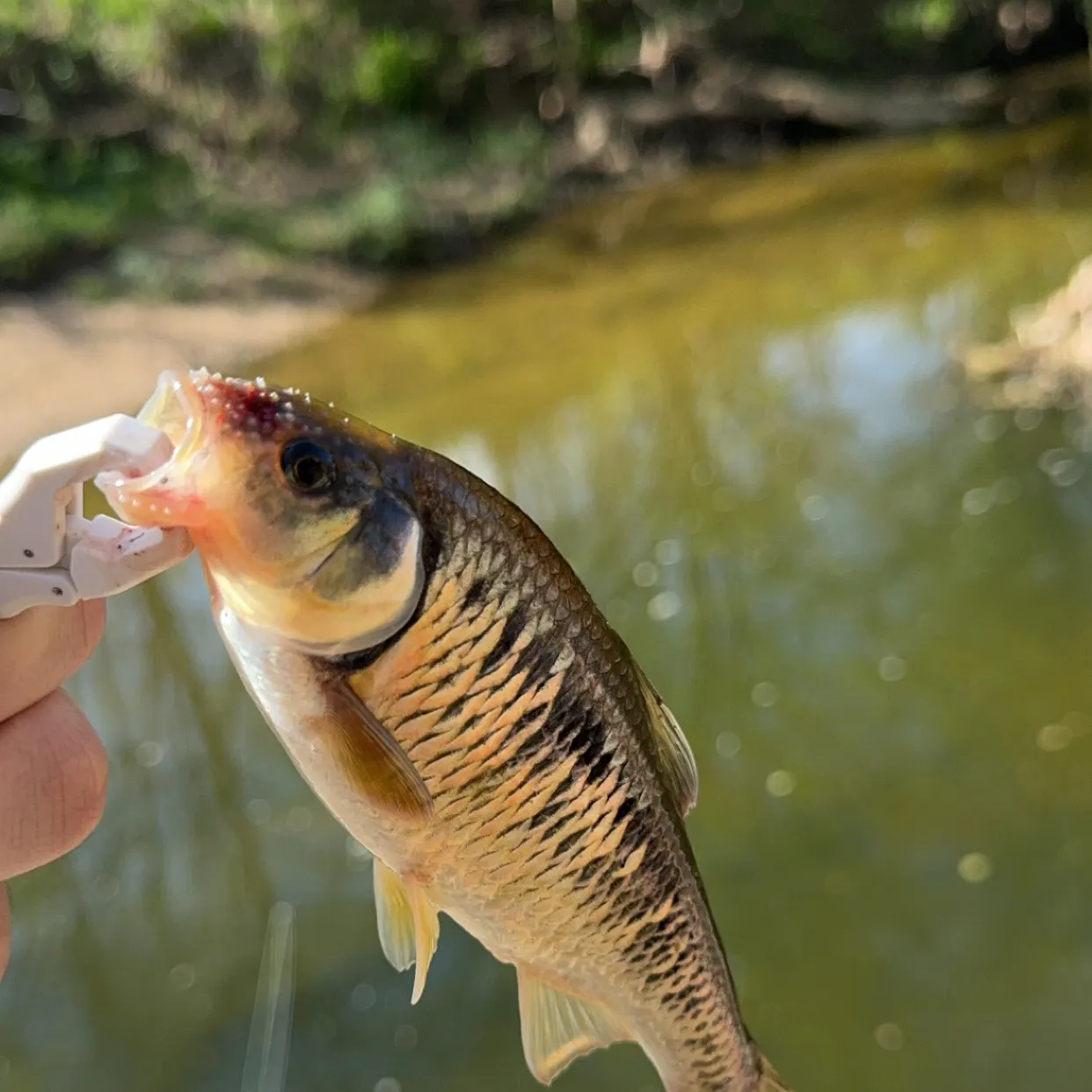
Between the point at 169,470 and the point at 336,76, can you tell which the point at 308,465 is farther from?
the point at 336,76

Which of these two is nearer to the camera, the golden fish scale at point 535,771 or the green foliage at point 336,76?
the golden fish scale at point 535,771

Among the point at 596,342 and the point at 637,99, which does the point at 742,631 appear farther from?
the point at 637,99

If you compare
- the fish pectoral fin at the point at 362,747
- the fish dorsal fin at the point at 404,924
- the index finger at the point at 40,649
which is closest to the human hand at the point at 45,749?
the index finger at the point at 40,649

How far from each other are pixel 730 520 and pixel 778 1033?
2.93 m

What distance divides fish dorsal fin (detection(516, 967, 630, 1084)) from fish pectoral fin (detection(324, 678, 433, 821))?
547 millimetres

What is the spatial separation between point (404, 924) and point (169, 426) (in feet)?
2.38

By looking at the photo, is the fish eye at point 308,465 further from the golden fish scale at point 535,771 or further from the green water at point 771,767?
the green water at point 771,767

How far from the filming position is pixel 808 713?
4.37m

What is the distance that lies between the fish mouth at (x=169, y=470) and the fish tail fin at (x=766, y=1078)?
1236 millimetres

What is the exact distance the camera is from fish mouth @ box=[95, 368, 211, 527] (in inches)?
42.3

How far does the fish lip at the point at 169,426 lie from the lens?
107 centimetres

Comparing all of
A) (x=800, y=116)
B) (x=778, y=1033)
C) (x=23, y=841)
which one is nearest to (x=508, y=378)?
(x=778, y=1033)

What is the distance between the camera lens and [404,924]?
1.42 meters

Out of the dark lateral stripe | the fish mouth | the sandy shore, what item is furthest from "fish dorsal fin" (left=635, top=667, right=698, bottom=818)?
the sandy shore
